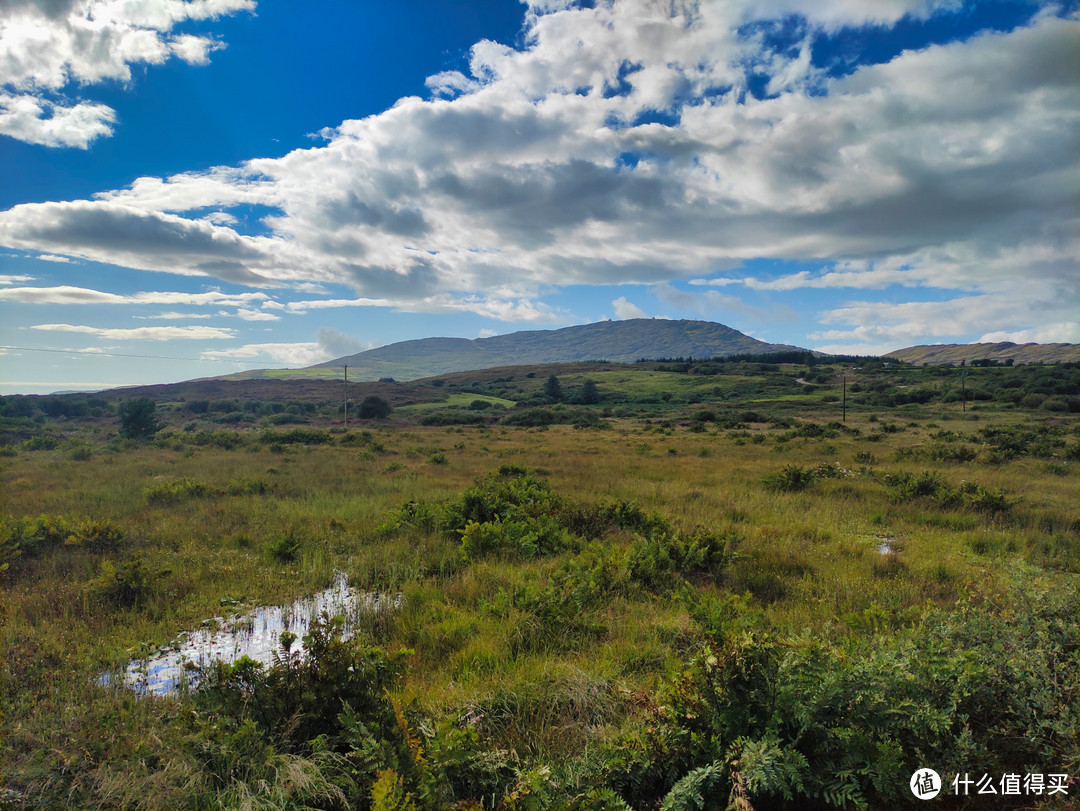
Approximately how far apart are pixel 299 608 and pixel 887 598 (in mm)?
8091

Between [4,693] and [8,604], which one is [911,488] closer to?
[4,693]

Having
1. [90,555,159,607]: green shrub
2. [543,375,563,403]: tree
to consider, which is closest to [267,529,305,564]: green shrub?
[90,555,159,607]: green shrub

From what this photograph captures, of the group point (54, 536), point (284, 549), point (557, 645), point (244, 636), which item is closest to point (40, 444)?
point (54, 536)

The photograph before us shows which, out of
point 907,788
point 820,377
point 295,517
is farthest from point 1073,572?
point 820,377

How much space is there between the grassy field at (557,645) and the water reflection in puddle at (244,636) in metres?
0.23

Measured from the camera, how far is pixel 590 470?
64.4 feet

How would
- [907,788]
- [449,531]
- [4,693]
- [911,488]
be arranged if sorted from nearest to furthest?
[907,788] < [4,693] < [449,531] < [911,488]

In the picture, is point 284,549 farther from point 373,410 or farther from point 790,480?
point 373,410

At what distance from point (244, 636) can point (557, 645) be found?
3.98 metres

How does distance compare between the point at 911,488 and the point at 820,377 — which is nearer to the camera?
the point at 911,488

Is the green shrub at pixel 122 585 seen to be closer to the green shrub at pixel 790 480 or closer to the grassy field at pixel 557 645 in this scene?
the grassy field at pixel 557 645

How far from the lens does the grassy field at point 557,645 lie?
3.19m

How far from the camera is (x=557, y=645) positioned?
5.65 m

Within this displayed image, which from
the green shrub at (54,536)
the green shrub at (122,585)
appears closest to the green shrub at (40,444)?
the green shrub at (54,536)
